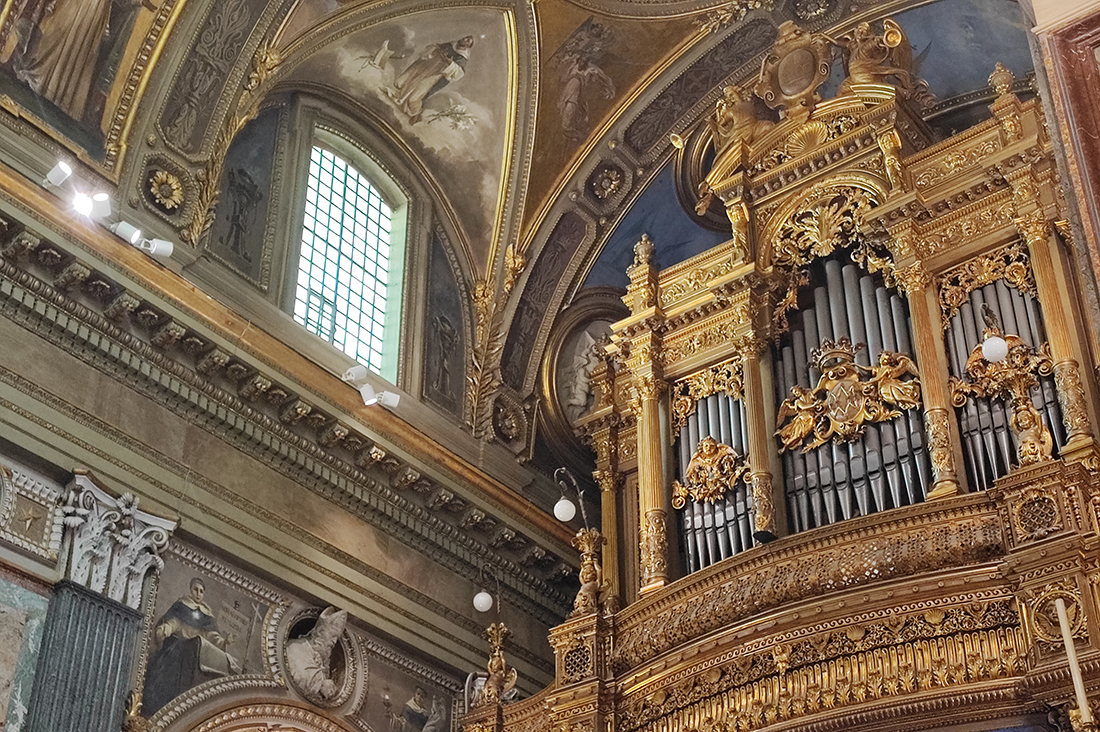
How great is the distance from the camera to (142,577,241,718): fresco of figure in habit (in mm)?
10836

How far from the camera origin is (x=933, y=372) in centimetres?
1177

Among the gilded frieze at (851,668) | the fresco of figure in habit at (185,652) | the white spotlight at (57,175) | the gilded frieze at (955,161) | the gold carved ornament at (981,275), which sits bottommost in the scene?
the gilded frieze at (851,668)

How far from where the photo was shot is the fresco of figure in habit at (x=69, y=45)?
11.7m

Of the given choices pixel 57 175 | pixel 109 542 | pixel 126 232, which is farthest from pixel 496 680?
pixel 57 175

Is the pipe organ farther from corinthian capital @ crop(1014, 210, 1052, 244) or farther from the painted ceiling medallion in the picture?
the painted ceiling medallion

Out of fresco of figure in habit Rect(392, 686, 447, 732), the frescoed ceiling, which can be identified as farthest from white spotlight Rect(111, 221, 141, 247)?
fresco of figure in habit Rect(392, 686, 447, 732)

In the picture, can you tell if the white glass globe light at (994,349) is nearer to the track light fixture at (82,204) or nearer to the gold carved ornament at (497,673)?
the gold carved ornament at (497,673)

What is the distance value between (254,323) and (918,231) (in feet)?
19.9

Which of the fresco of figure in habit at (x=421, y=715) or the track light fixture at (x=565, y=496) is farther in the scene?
the track light fixture at (x=565, y=496)

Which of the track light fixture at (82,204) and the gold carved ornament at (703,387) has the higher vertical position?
the track light fixture at (82,204)

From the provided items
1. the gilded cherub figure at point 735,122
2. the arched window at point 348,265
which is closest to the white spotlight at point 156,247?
the arched window at point 348,265

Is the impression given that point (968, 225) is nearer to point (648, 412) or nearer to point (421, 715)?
point (648, 412)

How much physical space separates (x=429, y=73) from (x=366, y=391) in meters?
→ 4.00

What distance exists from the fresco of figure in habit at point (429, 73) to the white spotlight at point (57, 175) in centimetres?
456
